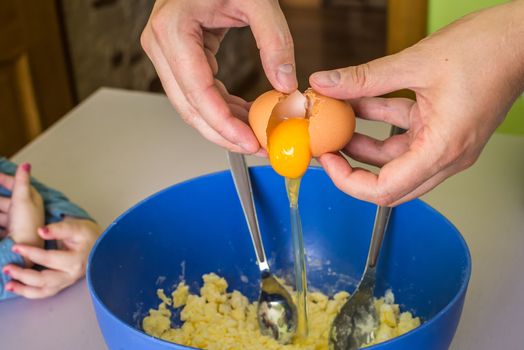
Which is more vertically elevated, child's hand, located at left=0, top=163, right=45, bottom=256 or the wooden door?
child's hand, located at left=0, top=163, right=45, bottom=256

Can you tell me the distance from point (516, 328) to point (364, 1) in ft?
14.5

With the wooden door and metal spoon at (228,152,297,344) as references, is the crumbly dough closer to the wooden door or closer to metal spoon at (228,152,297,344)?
metal spoon at (228,152,297,344)

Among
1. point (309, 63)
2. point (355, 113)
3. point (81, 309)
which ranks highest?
point (355, 113)

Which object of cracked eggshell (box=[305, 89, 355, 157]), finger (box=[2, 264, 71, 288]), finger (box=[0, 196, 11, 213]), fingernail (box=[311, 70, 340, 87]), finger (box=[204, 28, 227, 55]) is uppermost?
fingernail (box=[311, 70, 340, 87])

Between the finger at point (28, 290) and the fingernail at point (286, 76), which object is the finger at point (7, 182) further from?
the fingernail at point (286, 76)

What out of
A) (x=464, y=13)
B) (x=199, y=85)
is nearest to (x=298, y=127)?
(x=199, y=85)

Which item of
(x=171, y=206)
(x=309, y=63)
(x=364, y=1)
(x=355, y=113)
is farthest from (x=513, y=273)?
(x=364, y=1)

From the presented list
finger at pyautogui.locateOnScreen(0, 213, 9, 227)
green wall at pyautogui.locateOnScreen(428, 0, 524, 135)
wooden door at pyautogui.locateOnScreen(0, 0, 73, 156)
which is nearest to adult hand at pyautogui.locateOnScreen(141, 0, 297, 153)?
finger at pyautogui.locateOnScreen(0, 213, 9, 227)

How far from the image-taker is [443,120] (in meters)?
0.76

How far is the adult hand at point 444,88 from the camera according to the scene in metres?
0.76

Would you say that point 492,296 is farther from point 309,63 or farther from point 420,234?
point 309,63

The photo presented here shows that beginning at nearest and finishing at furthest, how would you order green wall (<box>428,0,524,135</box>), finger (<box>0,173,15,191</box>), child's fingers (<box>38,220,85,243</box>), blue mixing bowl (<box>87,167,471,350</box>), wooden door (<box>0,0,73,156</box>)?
blue mixing bowl (<box>87,167,471,350</box>)
child's fingers (<box>38,220,85,243</box>)
finger (<box>0,173,15,191</box>)
green wall (<box>428,0,524,135</box>)
wooden door (<box>0,0,73,156</box>)

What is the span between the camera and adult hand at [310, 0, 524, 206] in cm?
76

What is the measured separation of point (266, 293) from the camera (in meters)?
0.95
